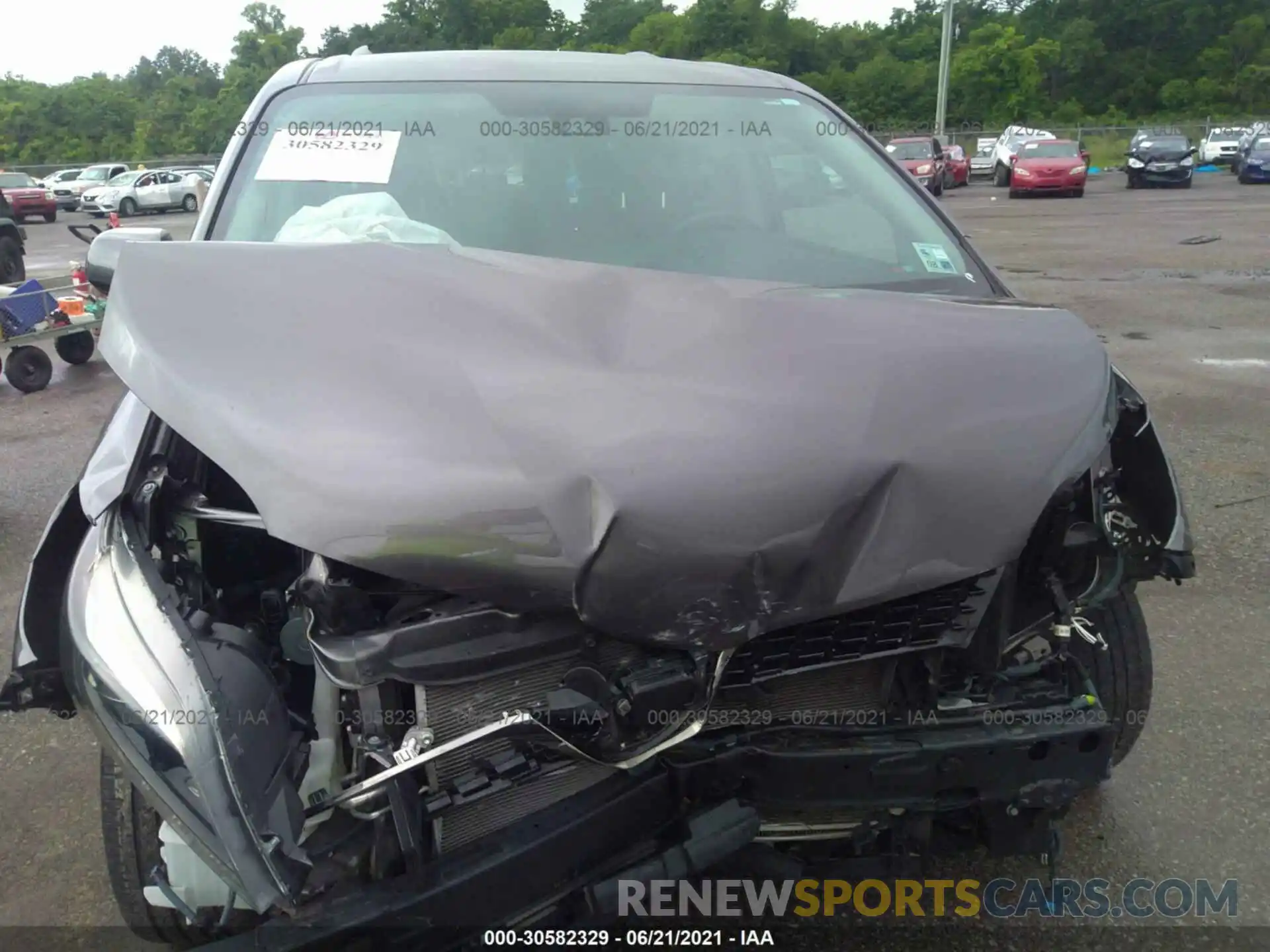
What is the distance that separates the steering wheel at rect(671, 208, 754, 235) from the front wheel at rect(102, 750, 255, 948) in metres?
1.77

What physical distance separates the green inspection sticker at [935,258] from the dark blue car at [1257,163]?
2741 centimetres

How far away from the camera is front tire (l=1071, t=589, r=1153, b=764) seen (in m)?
2.43

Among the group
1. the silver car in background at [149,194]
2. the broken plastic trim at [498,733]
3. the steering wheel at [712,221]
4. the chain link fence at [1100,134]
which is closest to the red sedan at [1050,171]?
the chain link fence at [1100,134]

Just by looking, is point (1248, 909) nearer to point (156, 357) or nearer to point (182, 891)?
point (182, 891)

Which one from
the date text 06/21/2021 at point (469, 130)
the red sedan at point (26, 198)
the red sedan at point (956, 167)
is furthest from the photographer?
the red sedan at point (956, 167)

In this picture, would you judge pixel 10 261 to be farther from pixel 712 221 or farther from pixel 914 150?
pixel 914 150

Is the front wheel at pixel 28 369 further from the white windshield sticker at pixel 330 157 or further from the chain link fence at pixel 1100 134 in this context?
the chain link fence at pixel 1100 134

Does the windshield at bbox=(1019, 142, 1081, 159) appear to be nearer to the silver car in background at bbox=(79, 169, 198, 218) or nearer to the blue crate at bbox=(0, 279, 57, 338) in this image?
the silver car in background at bbox=(79, 169, 198, 218)

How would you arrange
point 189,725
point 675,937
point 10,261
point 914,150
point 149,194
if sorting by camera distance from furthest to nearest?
point 149,194
point 914,150
point 10,261
point 675,937
point 189,725

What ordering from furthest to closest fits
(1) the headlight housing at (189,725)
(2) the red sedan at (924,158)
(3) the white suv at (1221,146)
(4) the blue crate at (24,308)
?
(3) the white suv at (1221,146) → (2) the red sedan at (924,158) → (4) the blue crate at (24,308) → (1) the headlight housing at (189,725)

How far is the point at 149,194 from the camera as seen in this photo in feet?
91.2

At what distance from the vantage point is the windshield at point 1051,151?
77.9 feet

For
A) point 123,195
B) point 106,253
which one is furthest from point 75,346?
point 123,195

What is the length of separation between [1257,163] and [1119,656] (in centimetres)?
2784
